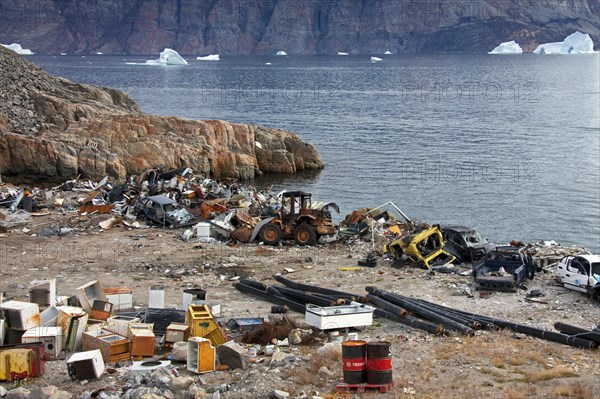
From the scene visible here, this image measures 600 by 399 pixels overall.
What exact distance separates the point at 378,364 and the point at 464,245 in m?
11.8

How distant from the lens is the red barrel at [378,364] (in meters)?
12.7

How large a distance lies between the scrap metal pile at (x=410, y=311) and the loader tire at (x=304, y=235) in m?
5.17

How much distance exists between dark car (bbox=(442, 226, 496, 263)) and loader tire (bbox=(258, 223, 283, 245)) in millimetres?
4938

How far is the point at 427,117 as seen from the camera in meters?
82.4

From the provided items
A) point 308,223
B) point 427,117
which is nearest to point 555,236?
point 308,223

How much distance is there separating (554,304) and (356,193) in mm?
23876

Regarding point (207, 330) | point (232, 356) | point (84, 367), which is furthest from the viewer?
point (207, 330)

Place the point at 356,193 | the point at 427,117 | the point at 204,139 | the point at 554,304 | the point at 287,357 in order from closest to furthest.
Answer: the point at 287,357 → the point at 554,304 → the point at 356,193 → the point at 204,139 → the point at 427,117

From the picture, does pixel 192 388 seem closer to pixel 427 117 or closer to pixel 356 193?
pixel 356 193

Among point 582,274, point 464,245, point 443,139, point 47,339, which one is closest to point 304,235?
point 464,245

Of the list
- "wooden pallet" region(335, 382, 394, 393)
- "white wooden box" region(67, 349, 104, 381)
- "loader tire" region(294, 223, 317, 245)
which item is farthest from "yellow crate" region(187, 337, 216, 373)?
"loader tire" region(294, 223, 317, 245)

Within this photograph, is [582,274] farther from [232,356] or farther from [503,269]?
[232,356]

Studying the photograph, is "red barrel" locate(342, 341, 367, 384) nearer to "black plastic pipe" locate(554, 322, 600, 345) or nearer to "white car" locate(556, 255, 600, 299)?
"black plastic pipe" locate(554, 322, 600, 345)

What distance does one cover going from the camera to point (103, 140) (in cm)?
4303
